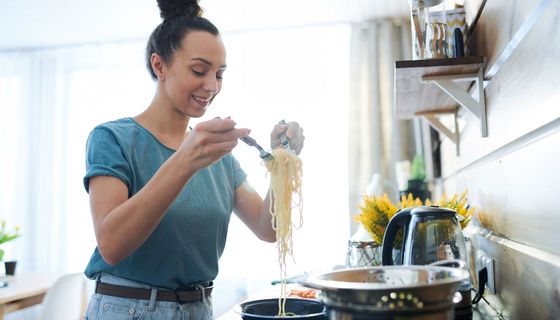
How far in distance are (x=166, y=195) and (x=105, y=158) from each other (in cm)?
28

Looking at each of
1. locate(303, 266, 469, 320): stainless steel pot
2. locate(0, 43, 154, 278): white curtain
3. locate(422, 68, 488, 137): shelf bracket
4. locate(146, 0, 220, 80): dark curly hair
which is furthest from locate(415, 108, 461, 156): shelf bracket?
locate(0, 43, 154, 278): white curtain

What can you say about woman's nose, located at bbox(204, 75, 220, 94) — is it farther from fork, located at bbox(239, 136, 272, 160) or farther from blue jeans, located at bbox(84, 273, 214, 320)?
blue jeans, located at bbox(84, 273, 214, 320)

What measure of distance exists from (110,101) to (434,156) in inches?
122

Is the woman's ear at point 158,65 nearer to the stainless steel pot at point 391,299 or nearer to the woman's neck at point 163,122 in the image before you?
the woman's neck at point 163,122

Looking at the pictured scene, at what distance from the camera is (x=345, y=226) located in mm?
4312

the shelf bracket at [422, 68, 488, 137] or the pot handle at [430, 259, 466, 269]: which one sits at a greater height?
the shelf bracket at [422, 68, 488, 137]

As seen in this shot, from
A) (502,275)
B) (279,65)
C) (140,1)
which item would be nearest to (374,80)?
(279,65)

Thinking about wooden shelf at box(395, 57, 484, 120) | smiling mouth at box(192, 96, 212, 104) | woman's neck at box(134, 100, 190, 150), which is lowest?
woman's neck at box(134, 100, 190, 150)

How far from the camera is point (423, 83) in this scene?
1.70 metres

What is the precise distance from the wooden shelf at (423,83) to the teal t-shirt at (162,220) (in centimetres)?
70

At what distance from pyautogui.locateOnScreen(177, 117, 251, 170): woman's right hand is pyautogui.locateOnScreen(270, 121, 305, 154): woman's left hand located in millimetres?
341

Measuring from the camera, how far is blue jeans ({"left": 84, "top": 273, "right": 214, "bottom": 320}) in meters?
1.34

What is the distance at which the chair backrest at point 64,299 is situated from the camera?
100 inches

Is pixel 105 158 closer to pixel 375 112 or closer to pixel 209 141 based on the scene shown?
pixel 209 141
